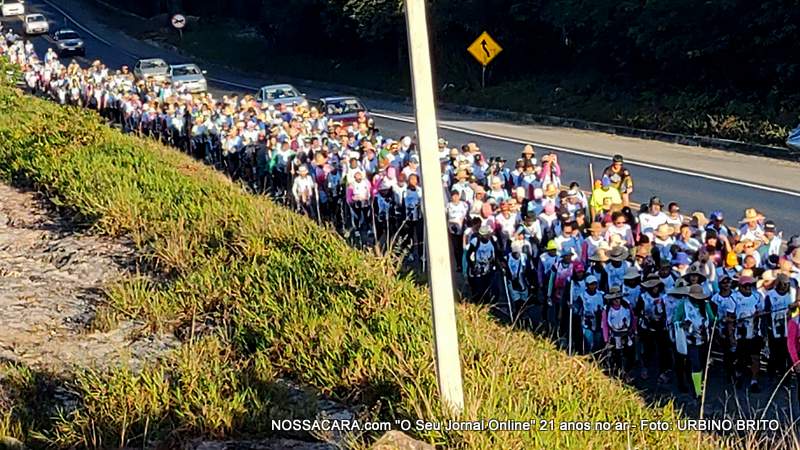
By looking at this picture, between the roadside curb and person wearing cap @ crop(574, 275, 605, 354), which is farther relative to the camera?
the roadside curb

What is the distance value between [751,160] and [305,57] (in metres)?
34.3

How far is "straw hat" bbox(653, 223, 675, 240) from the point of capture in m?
14.4

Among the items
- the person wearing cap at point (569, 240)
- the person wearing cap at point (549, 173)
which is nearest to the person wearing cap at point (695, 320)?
the person wearing cap at point (569, 240)

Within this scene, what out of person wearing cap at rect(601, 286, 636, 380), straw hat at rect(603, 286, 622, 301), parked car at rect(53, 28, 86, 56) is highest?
parked car at rect(53, 28, 86, 56)

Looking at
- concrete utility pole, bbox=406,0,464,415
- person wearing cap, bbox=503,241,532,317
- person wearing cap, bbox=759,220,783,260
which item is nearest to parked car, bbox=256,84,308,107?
person wearing cap, bbox=503,241,532,317

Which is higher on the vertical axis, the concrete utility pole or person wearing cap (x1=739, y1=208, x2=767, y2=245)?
the concrete utility pole

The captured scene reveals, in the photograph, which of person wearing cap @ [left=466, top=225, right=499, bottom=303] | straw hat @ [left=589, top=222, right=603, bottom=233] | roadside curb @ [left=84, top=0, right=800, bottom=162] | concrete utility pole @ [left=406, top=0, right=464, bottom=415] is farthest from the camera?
roadside curb @ [left=84, top=0, right=800, bottom=162]

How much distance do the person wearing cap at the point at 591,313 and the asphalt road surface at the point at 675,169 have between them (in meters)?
0.82

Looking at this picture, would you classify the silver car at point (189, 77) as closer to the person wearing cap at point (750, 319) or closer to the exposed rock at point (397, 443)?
the person wearing cap at point (750, 319)

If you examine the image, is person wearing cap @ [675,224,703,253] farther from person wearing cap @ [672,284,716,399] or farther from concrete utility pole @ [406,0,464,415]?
concrete utility pole @ [406,0,464,415]

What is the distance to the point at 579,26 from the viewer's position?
39.5 metres

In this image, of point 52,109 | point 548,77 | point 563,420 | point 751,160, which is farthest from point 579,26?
point 563,420

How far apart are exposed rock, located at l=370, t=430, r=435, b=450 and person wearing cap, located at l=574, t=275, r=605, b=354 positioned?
641 cm

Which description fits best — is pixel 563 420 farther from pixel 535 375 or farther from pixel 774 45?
pixel 774 45
